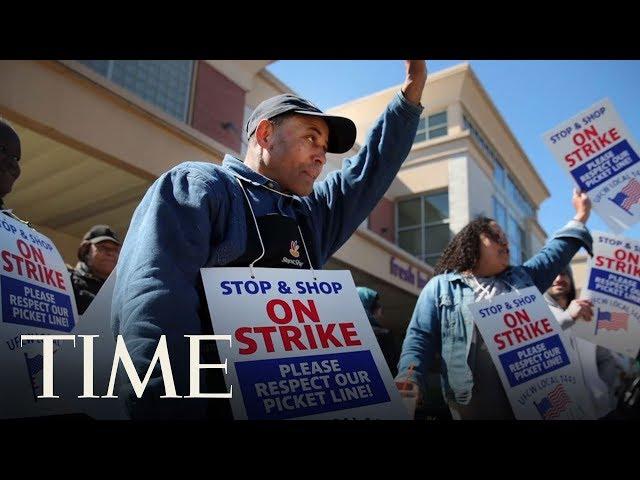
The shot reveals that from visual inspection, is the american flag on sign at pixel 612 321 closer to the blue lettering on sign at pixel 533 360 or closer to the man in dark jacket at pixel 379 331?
the blue lettering on sign at pixel 533 360

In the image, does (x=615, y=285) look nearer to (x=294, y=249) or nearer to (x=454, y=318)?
(x=454, y=318)

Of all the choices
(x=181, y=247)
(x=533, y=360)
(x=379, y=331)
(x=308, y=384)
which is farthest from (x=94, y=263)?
(x=533, y=360)

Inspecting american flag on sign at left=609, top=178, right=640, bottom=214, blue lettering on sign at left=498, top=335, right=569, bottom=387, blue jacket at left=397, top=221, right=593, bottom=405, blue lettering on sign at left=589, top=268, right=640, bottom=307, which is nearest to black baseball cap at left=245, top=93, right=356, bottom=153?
blue jacket at left=397, top=221, right=593, bottom=405

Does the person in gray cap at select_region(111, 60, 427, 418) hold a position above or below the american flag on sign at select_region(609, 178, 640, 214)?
below

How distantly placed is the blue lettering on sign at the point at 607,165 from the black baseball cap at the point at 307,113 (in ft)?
→ 7.67

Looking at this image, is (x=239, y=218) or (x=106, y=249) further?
(x=106, y=249)

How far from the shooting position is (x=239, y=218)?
5.34 feet

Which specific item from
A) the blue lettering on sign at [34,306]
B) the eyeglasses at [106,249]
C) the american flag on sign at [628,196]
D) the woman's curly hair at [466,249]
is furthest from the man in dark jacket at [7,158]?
the american flag on sign at [628,196]

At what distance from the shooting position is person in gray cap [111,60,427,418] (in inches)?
53.4

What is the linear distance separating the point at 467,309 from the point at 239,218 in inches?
68.2

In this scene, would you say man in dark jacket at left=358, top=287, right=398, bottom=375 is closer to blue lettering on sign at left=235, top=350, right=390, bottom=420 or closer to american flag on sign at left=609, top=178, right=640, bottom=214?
american flag on sign at left=609, top=178, right=640, bottom=214

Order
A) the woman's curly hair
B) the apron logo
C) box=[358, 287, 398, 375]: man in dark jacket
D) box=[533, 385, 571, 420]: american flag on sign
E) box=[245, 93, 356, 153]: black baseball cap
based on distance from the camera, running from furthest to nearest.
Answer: box=[358, 287, 398, 375]: man in dark jacket → the woman's curly hair → box=[533, 385, 571, 420]: american flag on sign → box=[245, 93, 356, 153]: black baseball cap → the apron logo

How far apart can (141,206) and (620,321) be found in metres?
3.36

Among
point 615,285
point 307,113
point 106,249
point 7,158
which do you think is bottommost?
point 615,285
